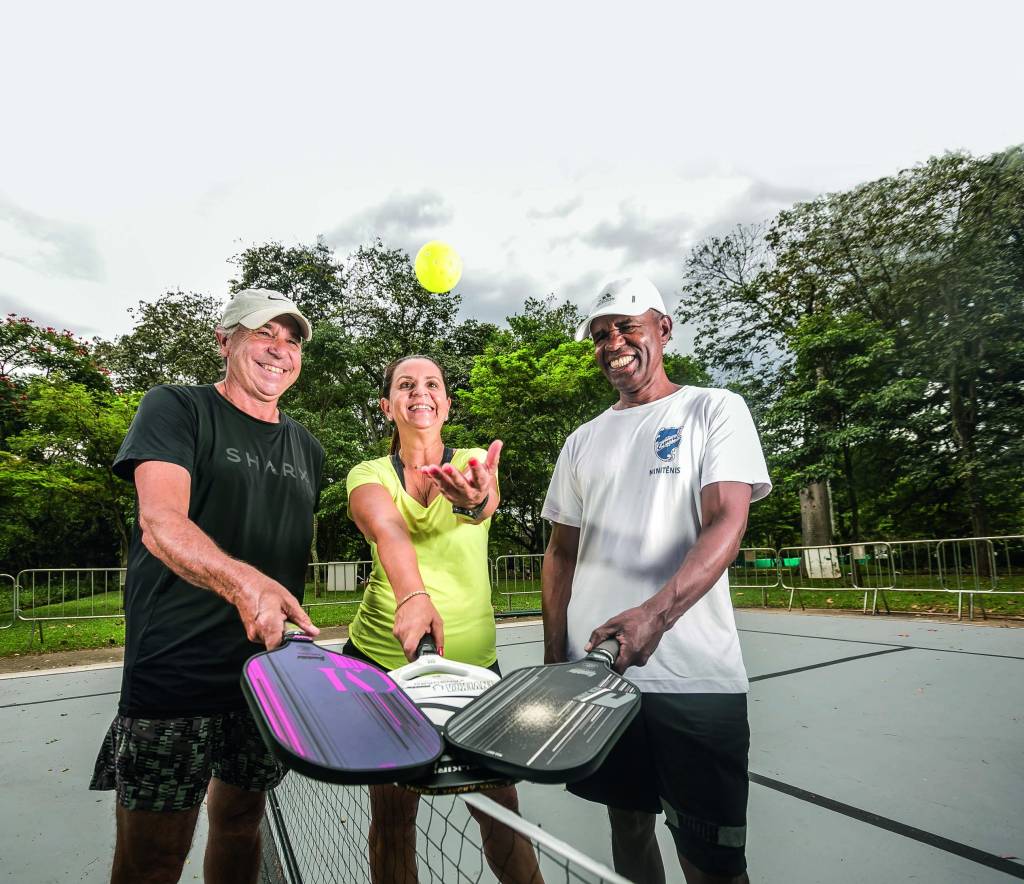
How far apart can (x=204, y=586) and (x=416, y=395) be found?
2.93 feet

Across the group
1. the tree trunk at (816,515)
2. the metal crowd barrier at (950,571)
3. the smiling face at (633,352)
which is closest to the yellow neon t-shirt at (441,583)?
the smiling face at (633,352)

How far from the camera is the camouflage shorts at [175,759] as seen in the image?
5.13ft

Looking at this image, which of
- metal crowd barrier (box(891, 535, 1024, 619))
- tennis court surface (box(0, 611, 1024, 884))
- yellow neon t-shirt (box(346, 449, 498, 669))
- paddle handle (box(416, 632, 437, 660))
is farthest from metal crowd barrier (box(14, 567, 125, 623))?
metal crowd barrier (box(891, 535, 1024, 619))

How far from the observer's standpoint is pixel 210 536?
5.67 feet

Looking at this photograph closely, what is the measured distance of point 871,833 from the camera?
2.40m

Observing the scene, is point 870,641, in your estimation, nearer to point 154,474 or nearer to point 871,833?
point 871,833

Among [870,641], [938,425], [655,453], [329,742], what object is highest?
[938,425]

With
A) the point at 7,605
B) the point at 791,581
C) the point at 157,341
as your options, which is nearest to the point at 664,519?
the point at 791,581

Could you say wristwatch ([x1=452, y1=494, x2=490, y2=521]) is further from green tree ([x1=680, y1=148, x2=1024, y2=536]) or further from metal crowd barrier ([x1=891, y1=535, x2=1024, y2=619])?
green tree ([x1=680, y1=148, x2=1024, y2=536])

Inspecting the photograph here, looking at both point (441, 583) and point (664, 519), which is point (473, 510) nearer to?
point (441, 583)

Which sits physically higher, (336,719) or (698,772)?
(336,719)

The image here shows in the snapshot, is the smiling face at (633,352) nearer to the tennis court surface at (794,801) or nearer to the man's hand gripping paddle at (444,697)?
the man's hand gripping paddle at (444,697)

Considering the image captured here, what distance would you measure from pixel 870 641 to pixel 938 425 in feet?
40.4

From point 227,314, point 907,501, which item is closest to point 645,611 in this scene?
point 227,314
